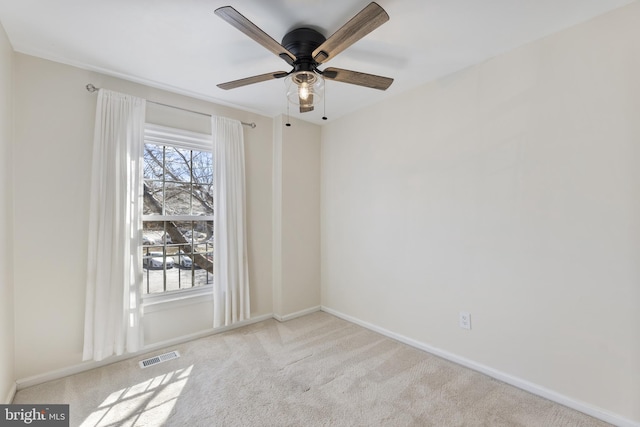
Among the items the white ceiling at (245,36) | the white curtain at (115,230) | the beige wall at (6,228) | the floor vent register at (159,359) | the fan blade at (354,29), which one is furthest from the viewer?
the floor vent register at (159,359)

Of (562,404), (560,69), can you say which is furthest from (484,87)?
(562,404)

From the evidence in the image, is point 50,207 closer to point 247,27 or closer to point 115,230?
point 115,230

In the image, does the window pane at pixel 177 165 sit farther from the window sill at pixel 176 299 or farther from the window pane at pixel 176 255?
the window sill at pixel 176 299

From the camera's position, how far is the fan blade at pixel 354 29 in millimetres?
1265

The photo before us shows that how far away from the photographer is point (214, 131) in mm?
2877

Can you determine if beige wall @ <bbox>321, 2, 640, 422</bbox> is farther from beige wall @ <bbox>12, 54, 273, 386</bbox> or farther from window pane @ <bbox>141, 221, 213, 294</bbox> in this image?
beige wall @ <bbox>12, 54, 273, 386</bbox>

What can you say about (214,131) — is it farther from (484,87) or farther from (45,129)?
(484,87)

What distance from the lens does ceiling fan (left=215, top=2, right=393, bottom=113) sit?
142 cm

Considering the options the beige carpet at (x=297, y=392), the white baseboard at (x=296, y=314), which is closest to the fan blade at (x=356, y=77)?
the beige carpet at (x=297, y=392)

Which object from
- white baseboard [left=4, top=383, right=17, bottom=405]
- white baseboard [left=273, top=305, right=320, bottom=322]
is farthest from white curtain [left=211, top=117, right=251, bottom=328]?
white baseboard [left=4, top=383, right=17, bottom=405]

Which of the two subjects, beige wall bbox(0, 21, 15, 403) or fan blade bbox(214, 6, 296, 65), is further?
beige wall bbox(0, 21, 15, 403)

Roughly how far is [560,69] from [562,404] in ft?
7.11

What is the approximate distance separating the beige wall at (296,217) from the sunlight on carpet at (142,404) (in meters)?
1.39

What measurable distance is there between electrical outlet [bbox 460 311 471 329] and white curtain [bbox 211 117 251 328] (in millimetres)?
2085
